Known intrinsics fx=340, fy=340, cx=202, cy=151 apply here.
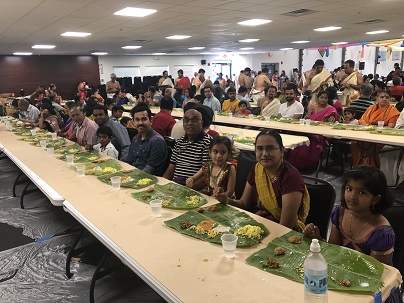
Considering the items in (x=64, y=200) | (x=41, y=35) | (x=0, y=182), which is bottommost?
(x=0, y=182)

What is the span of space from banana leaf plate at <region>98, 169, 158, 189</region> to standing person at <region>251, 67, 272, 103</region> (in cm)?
698

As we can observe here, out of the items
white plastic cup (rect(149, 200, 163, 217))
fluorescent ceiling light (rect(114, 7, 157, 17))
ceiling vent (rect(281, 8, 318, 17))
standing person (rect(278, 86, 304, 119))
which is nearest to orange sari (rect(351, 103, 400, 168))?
standing person (rect(278, 86, 304, 119))

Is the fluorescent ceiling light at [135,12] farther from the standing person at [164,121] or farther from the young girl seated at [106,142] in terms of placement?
the young girl seated at [106,142]

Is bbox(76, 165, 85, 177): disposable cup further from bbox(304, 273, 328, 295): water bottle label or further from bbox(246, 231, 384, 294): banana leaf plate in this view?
bbox(304, 273, 328, 295): water bottle label

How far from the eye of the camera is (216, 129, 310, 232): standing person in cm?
195

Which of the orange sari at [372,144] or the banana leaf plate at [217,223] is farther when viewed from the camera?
the orange sari at [372,144]

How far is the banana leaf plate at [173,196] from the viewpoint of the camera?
7.13 feet

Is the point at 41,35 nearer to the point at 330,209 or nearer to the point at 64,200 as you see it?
the point at 64,200

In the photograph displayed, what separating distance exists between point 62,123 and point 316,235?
5.91 meters

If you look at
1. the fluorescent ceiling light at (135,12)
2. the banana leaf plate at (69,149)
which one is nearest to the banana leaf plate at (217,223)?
the banana leaf plate at (69,149)

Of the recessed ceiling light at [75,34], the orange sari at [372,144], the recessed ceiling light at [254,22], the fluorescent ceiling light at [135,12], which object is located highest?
the recessed ceiling light at [254,22]

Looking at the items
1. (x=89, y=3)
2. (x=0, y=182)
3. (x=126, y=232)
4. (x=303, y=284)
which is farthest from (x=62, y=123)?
(x=303, y=284)

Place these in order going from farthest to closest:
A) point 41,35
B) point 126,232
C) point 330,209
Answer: point 41,35, point 330,209, point 126,232

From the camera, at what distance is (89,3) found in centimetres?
486
